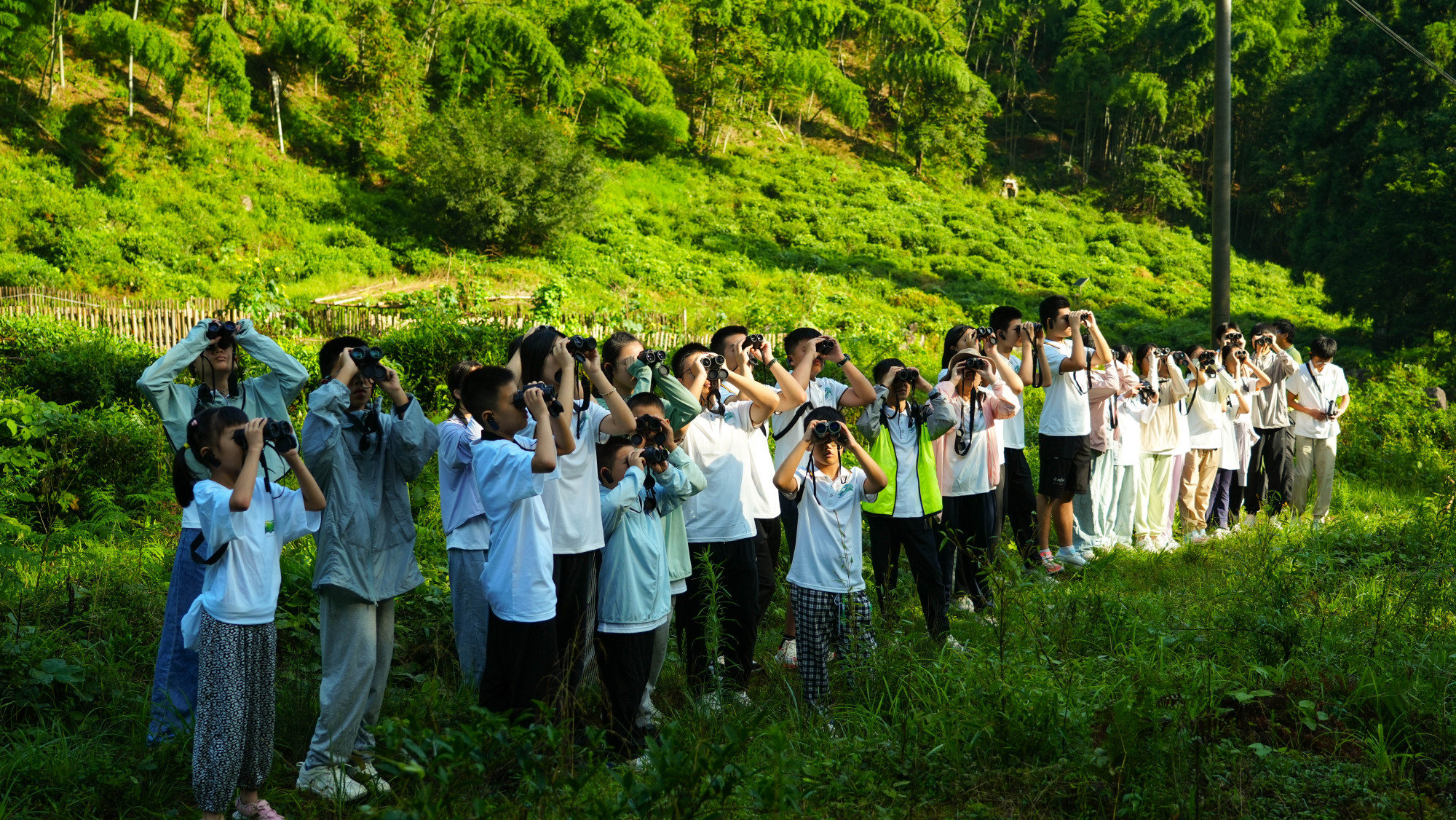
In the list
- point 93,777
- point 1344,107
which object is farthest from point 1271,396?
point 1344,107

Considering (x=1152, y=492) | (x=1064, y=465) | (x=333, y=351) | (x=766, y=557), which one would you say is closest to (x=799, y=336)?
(x=766, y=557)

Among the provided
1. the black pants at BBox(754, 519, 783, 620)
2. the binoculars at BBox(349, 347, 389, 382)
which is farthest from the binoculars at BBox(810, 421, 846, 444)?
the binoculars at BBox(349, 347, 389, 382)

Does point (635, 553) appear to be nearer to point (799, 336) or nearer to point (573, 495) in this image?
point (573, 495)

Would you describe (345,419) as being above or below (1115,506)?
above

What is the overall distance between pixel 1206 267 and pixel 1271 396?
107ft

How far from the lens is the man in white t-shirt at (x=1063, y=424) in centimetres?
705

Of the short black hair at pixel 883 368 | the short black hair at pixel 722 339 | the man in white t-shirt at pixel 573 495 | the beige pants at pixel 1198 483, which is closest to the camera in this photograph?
the man in white t-shirt at pixel 573 495

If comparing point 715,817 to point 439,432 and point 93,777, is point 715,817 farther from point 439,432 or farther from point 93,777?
point 93,777

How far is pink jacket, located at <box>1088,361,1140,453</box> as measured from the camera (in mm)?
7238

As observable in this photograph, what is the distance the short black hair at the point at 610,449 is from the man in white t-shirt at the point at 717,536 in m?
0.60

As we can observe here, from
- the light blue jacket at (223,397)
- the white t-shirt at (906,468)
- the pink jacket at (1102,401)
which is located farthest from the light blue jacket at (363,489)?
the pink jacket at (1102,401)

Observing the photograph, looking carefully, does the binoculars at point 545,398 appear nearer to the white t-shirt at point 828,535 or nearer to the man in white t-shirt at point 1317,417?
the white t-shirt at point 828,535

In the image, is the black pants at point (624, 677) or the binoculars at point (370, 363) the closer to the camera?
the binoculars at point (370, 363)

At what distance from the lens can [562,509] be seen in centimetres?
394
